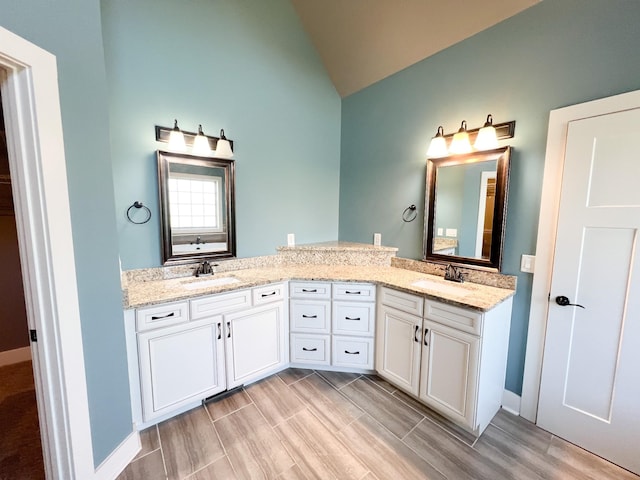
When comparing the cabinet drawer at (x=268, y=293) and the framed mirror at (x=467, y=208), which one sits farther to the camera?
the cabinet drawer at (x=268, y=293)

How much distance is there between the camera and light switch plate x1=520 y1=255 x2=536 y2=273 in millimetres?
1840

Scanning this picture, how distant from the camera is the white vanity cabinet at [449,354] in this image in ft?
5.57

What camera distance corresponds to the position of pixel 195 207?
7.44 feet

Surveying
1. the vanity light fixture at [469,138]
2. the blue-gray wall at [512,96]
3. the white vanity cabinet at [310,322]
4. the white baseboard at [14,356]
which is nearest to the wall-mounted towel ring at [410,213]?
the blue-gray wall at [512,96]

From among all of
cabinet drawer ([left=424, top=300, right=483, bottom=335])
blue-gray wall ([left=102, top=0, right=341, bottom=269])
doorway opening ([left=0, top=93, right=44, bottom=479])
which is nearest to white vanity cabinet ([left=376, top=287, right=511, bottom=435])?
cabinet drawer ([left=424, top=300, right=483, bottom=335])

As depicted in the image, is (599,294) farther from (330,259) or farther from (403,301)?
(330,259)

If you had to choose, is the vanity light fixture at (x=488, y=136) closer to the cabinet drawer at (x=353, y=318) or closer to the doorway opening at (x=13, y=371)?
the cabinet drawer at (x=353, y=318)

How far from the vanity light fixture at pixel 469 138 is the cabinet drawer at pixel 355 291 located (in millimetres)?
1264

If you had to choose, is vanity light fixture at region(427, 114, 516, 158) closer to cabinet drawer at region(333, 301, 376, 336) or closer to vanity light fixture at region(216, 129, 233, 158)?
cabinet drawer at region(333, 301, 376, 336)

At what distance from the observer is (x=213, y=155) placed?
2.31m

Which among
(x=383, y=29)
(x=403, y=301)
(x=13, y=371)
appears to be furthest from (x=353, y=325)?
(x=13, y=371)

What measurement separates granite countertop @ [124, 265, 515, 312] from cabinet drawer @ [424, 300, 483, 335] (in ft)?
0.16

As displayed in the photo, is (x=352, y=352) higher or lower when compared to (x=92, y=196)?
lower

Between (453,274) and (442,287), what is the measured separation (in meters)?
0.17
